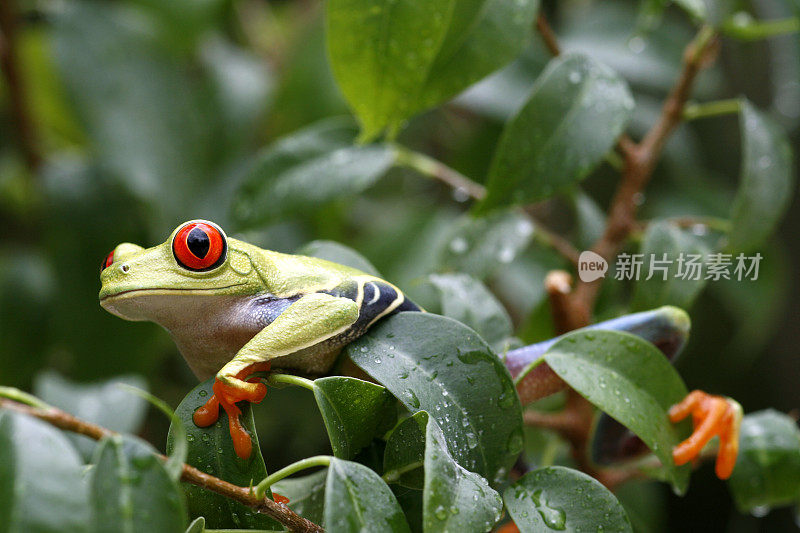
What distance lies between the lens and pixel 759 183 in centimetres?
84

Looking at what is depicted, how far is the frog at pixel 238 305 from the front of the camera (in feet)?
1.65

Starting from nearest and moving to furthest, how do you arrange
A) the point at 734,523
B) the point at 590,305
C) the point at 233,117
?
the point at 590,305 → the point at 233,117 → the point at 734,523

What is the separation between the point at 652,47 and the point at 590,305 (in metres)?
0.83

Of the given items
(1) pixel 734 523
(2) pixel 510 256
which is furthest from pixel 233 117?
(1) pixel 734 523

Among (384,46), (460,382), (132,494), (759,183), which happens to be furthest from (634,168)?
(132,494)

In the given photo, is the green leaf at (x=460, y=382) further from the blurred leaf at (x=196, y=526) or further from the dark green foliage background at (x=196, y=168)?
the dark green foliage background at (x=196, y=168)

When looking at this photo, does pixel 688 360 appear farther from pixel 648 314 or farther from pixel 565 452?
pixel 648 314

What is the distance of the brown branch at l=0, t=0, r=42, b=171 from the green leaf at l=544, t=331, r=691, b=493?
117 cm

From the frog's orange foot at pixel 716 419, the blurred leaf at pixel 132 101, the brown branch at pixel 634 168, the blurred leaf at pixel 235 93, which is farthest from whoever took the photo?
the blurred leaf at pixel 235 93

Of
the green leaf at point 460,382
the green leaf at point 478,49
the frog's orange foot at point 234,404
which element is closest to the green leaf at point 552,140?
the green leaf at point 478,49

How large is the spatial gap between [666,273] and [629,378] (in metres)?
0.24

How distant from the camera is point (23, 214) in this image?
1.60m

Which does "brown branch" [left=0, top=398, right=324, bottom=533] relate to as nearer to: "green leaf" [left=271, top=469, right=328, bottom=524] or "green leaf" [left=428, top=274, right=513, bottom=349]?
"green leaf" [left=271, top=469, right=328, bottom=524]

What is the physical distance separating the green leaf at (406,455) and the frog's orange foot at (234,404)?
0.09 meters
